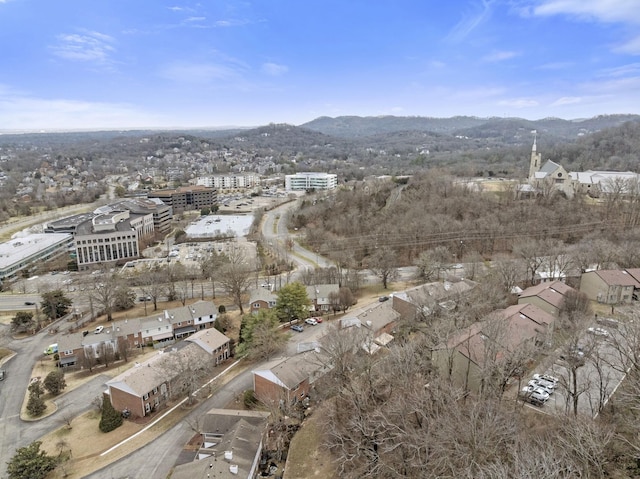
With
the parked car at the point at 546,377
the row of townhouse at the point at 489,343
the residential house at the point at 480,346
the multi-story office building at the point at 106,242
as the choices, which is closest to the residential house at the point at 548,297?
the row of townhouse at the point at 489,343

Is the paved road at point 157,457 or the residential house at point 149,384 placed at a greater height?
the residential house at point 149,384

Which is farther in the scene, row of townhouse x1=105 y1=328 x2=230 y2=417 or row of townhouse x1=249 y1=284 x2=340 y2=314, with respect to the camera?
row of townhouse x1=249 y1=284 x2=340 y2=314

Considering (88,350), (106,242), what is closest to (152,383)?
(88,350)

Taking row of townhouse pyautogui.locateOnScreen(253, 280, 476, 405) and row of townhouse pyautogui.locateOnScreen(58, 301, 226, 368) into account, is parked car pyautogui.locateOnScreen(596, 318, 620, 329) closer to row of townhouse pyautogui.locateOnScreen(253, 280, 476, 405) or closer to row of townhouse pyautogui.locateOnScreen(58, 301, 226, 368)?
row of townhouse pyautogui.locateOnScreen(253, 280, 476, 405)

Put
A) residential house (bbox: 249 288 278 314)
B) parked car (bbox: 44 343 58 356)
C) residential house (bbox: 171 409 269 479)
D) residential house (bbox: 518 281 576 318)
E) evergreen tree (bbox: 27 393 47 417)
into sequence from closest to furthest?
residential house (bbox: 171 409 269 479) < evergreen tree (bbox: 27 393 47 417) < residential house (bbox: 518 281 576 318) < parked car (bbox: 44 343 58 356) < residential house (bbox: 249 288 278 314)

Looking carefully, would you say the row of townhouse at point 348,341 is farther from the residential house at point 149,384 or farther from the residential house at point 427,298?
the residential house at point 149,384

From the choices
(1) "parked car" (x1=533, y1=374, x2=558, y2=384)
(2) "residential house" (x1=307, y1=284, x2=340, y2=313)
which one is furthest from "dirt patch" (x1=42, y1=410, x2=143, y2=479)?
(1) "parked car" (x1=533, y1=374, x2=558, y2=384)

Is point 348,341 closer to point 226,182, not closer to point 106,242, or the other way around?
point 106,242
